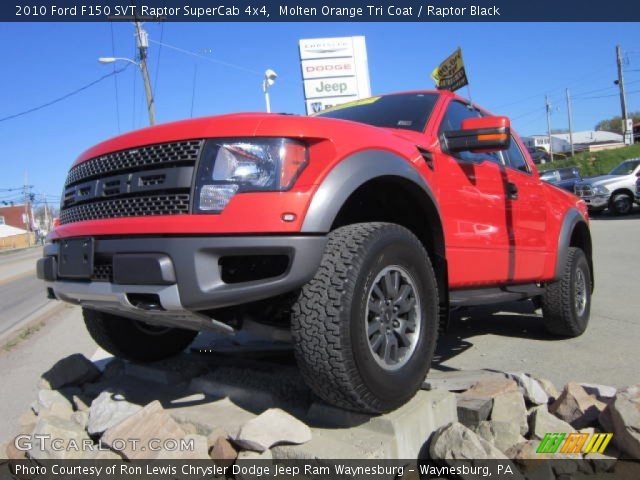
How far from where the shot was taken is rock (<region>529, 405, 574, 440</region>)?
2.83 meters

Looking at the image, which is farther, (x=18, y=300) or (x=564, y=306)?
(x=18, y=300)

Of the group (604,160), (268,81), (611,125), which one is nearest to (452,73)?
(268,81)

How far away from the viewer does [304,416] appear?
2.77 m

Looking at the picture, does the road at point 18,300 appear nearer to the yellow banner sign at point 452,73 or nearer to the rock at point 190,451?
the rock at point 190,451

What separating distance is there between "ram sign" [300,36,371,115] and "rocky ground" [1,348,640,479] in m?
17.2

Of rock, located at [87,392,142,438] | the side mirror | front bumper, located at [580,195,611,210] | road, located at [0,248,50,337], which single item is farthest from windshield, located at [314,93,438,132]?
front bumper, located at [580,195,611,210]

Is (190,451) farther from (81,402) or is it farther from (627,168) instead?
(627,168)

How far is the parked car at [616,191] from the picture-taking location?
18.6 meters

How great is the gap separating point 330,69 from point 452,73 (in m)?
8.08

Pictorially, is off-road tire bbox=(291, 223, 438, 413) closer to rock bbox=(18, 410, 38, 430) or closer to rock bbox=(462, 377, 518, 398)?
rock bbox=(462, 377, 518, 398)

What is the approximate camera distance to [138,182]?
2.55 metres

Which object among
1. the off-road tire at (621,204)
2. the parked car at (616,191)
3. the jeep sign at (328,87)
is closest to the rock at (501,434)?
the jeep sign at (328,87)

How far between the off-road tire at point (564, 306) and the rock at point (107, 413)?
3.31 metres

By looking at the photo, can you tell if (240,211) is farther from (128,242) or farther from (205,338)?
(205,338)
